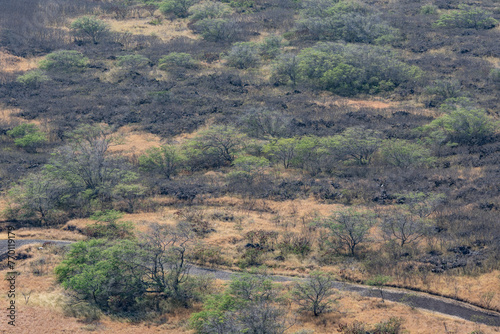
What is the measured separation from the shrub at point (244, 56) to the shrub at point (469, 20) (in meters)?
27.2

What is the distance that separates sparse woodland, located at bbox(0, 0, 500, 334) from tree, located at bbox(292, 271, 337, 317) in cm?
10

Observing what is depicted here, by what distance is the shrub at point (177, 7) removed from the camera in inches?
2842

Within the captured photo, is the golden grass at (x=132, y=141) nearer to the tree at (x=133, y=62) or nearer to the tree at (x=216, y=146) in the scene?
the tree at (x=216, y=146)

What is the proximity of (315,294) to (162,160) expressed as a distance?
18.2 metres

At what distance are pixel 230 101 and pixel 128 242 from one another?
92.8 ft

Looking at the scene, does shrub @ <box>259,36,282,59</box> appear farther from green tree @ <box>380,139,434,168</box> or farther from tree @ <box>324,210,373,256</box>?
tree @ <box>324,210,373,256</box>

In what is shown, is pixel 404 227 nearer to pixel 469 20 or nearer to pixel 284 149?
pixel 284 149

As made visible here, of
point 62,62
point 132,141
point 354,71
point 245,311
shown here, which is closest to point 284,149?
point 132,141

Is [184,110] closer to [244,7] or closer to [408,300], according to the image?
[408,300]

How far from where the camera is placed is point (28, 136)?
39.6 m

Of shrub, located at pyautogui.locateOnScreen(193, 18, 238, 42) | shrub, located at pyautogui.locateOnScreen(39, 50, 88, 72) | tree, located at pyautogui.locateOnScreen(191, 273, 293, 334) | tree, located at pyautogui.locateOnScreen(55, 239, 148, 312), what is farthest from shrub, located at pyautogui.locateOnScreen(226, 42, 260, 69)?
tree, located at pyautogui.locateOnScreen(191, 273, 293, 334)

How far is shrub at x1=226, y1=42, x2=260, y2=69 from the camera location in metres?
56.8

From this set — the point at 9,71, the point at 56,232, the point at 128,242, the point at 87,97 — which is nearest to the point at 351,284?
the point at 128,242

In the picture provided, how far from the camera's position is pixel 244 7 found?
76.1 m
